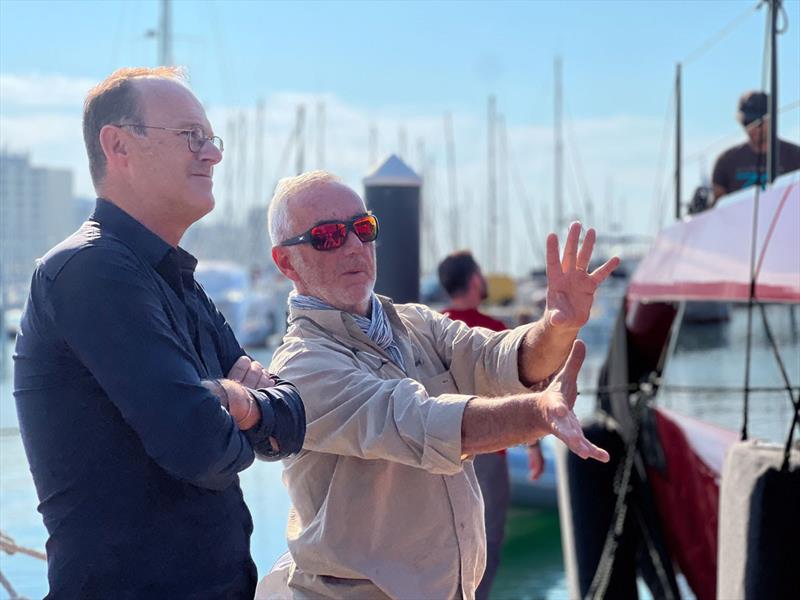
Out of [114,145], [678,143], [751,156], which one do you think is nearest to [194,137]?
[114,145]

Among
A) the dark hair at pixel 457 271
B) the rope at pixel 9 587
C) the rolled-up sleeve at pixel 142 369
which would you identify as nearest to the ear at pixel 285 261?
the rolled-up sleeve at pixel 142 369

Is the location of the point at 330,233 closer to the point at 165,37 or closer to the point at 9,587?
the point at 9,587

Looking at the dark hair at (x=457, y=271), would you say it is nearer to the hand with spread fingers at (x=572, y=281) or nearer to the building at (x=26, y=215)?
the building at (x=26, y=215)

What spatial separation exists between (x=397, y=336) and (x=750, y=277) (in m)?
2.76

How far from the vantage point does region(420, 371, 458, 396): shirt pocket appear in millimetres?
2857

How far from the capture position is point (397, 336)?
9.45 feet

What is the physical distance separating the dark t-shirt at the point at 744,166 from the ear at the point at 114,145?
389cm

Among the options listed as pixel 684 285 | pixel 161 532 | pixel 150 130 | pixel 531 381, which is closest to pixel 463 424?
pixel 531 381

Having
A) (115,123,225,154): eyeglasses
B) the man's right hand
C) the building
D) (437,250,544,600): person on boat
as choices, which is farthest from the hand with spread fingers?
(437,250,544,600): person on boat

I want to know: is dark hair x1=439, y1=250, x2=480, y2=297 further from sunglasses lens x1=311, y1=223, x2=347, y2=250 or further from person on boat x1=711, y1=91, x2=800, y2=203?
sunglasses lens x1=311, y1=223, x2=347, y2=250

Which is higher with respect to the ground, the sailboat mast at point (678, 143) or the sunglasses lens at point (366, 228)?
the sailboat mast at point (678, 143)

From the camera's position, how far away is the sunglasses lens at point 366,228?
276 centimetres

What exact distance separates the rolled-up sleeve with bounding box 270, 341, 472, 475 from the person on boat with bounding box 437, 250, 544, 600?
2.34 metres

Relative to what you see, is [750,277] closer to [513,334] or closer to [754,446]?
[754,446]
